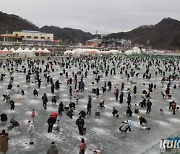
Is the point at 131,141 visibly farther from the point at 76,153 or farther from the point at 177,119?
the point at 177,119

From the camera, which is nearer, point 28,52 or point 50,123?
point 50,123

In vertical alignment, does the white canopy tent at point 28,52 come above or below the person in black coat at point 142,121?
above

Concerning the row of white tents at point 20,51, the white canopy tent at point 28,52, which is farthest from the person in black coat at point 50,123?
the white canopy tent at point 28,52

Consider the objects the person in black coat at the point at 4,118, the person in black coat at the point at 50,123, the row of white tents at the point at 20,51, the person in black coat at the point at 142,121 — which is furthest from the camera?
the row of white tents at the point at 20,51

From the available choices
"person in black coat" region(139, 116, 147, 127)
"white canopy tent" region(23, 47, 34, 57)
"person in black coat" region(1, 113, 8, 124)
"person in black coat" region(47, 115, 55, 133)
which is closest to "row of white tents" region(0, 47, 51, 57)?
"white canopy tent" region(23, 47, 34, 57)

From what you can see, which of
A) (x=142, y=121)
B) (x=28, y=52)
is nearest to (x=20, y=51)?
(x=28, y=52)

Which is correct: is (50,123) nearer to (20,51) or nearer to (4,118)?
(4,118)

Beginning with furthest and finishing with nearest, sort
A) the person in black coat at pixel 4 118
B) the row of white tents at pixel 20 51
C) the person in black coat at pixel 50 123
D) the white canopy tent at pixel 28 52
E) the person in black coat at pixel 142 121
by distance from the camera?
the white canopy tent at pixel 28 52
the row of white tents at pixel 20 51
the person in black coat at pixel 142 121
the person in black coat at pixel 4 118
the person in black coat at pixel 50 123

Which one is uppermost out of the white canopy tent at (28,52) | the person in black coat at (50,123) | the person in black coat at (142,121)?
the white canopy tent at (28,52)

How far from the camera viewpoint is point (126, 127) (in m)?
14.5

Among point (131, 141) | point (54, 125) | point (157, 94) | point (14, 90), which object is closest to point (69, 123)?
point (54, 125)

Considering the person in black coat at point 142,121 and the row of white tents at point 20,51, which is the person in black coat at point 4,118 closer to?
the person in black coat at point 142,121

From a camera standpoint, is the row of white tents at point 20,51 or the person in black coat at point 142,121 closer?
the person in black coat at point 142,121

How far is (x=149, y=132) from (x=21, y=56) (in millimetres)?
51333
